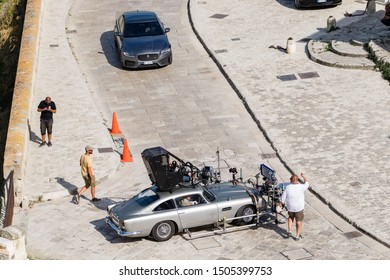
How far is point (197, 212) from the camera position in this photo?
23.2 metres

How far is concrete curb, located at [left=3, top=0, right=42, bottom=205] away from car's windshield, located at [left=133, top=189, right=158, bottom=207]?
393 centimetres

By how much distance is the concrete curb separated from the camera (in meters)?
26.1

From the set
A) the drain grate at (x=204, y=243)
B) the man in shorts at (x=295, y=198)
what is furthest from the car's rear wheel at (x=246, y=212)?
the man in shorts at (x=295, y=198)

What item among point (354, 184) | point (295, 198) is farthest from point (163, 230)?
point (354, 184)

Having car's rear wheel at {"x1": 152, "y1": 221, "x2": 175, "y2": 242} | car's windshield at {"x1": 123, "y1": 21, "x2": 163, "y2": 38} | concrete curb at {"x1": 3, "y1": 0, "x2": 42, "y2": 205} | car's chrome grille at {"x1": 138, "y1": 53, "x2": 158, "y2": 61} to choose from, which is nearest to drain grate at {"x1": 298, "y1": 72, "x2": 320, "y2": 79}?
car's chrome grille at {"x1": 138, "y1": 53, "x2": 158, "y2": 61}

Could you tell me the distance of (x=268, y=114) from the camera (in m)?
31.0

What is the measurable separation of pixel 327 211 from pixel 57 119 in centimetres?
1016

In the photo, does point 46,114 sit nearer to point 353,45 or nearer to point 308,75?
point 308,75

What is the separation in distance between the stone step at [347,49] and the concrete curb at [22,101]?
1077 cm

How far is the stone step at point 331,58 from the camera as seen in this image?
33875mm

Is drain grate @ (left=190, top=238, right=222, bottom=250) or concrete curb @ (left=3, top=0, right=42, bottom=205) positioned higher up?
drain grate @ (left=190, top=238, right=222, bottom=250)

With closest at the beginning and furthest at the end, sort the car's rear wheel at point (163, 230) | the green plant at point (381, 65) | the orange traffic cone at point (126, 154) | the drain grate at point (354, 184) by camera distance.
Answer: the car's rear wheel at point (163, 230), the drain grate at point (354, 184), the orange traffic cone at point (126, 154), the green plant at point (381, 65)

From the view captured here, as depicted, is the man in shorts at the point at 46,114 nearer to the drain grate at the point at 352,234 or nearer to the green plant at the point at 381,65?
the drain grate at the point at 352,234

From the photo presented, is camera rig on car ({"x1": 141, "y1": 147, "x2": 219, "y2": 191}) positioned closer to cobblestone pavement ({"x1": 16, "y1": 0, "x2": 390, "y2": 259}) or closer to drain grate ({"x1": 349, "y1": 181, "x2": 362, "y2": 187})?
cobblestone pavement ({"x1": 16, "y1": 0, "x2": 390, "y2": 259})
